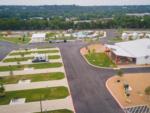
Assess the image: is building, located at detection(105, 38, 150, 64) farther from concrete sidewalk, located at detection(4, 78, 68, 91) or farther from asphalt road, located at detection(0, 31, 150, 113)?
concrete sidewalk, located at detection(4, 78, 68, 91)

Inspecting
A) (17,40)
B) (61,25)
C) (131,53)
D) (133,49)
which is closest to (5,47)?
(17,40)

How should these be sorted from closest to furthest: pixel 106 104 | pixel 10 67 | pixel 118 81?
pixel 106 104
pixel 118 81
pixel 10 67

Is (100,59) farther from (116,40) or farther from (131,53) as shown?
(116,40)

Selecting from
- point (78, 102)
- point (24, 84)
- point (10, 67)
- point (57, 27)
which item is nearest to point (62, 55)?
point (10, 67)

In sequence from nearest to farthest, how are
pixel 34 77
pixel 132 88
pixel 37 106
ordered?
pixel 37 106
pixel 132 88
pixel 34 77

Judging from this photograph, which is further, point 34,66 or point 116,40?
point 116,40

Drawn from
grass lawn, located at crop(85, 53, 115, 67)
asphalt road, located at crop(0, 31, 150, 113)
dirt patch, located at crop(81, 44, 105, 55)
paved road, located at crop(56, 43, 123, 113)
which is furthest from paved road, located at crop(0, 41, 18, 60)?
grass lawn, located at crop(85, 53, 115, 67)

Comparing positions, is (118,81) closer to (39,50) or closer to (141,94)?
(141,94)
